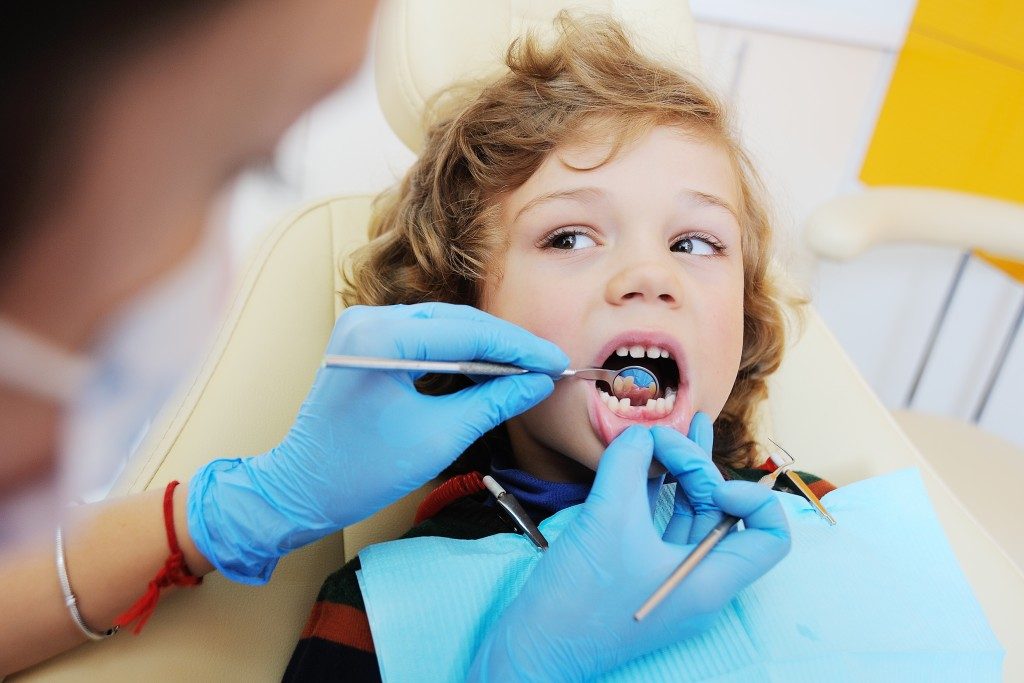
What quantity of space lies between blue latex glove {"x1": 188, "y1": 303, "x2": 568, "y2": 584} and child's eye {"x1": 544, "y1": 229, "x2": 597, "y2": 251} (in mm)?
246

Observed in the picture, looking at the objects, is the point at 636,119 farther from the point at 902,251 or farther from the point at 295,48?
the point at 902,251

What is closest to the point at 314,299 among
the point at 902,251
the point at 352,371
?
the point at 352,371

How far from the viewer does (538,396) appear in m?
0.91

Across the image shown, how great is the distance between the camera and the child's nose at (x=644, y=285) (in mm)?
956

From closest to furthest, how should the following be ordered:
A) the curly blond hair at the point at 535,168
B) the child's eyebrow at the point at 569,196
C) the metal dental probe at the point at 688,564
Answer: the metal dental probe at the point at 688,564 → the child's eyebrow at the point at 569,196 → the curly blond hair at the point at 535,168

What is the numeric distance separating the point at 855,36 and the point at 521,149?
5.63 feet

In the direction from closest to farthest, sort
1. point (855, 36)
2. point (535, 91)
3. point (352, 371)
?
point (352, 371) → point (535, 91) → point (855, 36)

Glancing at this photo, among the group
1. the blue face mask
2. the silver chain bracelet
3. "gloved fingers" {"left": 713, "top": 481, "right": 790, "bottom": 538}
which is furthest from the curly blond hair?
the blue face mask

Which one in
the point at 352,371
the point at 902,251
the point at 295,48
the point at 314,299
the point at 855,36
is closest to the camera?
the point at 295,48

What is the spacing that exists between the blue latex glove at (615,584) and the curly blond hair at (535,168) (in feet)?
1.47

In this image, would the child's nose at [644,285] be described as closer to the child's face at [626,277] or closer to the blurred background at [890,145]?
the child's face at [626,277]

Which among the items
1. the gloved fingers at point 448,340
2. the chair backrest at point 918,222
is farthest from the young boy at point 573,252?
the chair backrest at point 918,222

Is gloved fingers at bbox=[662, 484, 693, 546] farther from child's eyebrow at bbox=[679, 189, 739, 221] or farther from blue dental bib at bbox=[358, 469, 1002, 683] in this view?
child's eyebrow at bbox=[679, 189, 739, 221]

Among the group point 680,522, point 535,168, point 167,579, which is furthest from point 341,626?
point 535,168
